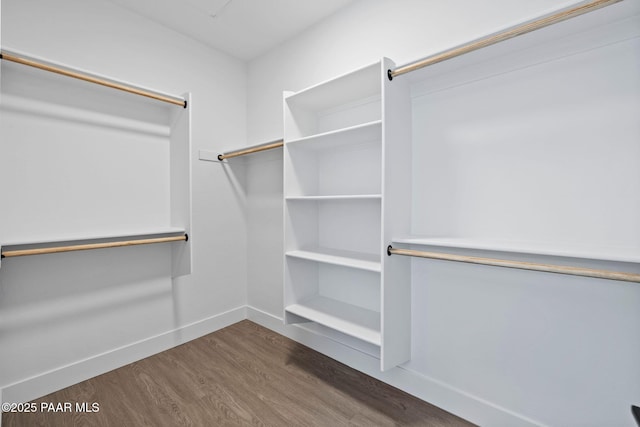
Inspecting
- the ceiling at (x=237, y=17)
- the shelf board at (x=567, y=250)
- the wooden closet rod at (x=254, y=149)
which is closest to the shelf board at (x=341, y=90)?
the wooden closet rod at (x=254, y=149)

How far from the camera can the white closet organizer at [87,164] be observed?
1711mm

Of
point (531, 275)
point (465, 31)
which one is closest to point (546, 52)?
point (465, 31)

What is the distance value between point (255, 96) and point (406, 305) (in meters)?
2.32

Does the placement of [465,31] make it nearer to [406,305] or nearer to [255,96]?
[406,305]

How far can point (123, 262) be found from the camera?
7.02 ft

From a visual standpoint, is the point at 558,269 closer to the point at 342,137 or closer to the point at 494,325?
the point at 494,325

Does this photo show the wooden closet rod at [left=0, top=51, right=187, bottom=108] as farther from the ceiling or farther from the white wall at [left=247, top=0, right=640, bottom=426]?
the white wall at [left=247, top=0, right=640, bottom=426]

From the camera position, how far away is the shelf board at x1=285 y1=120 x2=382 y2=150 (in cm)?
162

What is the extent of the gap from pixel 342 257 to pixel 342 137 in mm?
768

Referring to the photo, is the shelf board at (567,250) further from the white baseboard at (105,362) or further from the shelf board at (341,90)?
the white baseboard at (105,362)

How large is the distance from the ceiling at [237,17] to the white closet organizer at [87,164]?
2.18 feet

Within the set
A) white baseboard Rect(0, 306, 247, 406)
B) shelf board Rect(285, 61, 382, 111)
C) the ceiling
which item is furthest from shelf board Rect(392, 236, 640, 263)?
white baseboard Rect(0, 306, 247, 406)

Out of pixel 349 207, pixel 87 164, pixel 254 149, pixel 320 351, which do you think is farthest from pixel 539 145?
pixel 87 164

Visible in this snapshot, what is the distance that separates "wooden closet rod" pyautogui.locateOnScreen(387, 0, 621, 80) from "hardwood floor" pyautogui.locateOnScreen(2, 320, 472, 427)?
6.12 ft
